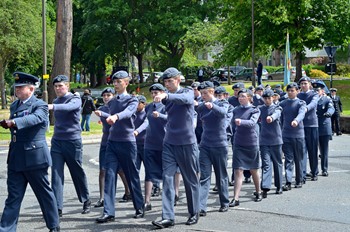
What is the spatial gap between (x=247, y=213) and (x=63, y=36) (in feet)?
56.5

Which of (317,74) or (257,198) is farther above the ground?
(317,74)

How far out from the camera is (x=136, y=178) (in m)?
9.89

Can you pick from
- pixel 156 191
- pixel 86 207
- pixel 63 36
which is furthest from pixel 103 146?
pixel 63 36

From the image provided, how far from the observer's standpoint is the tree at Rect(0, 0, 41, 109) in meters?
41.3

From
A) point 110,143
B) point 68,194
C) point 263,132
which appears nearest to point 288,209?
point 263,132

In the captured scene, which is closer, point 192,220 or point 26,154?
point 26,154

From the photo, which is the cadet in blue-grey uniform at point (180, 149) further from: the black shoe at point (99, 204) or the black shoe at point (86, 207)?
the black shoe at point (99, 204)

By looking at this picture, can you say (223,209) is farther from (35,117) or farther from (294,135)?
(35,117)

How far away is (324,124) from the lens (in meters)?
14.8

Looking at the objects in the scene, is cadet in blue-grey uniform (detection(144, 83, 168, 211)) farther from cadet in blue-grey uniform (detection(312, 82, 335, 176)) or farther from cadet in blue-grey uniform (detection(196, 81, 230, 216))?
cadet in blue-grey uniform (detection(312, 82, 335, 176))

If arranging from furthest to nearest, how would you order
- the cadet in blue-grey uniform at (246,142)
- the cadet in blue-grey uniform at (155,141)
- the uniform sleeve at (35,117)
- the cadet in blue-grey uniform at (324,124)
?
the cadet in blue-grey uniform at (324,124) < the cadet in blue-grey uniform at (246,142) < the cadet in blue-grey uniform at (155,141) < the uniform sleeve at (35,117)

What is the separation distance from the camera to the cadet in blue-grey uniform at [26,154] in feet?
26.5

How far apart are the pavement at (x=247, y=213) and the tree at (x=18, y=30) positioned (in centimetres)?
2896

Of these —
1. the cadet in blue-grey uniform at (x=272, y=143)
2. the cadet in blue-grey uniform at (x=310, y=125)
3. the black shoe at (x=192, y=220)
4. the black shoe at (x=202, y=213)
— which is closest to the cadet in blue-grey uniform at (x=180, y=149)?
the black shoe at (x=192, y=220)
